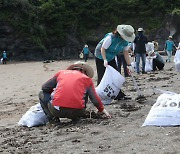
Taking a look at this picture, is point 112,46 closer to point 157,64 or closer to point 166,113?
point 166,113

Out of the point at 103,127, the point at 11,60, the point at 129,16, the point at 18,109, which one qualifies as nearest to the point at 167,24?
the point at 129,16

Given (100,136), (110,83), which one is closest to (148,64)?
(110,83)

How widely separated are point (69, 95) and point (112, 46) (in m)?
2.29

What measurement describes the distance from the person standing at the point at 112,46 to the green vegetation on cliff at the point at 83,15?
93.6 feet

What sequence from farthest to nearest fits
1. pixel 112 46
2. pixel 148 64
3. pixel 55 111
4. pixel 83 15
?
pixel 83 15 < pixel 148 64 < pixel 112 46 < pixel 55 111

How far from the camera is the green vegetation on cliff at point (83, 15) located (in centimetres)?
3706

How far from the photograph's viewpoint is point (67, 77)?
19.5ft

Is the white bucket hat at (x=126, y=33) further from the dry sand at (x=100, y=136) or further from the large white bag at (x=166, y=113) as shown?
the large white bag at (x=166, y=113)

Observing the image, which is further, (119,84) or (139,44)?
(139,44)

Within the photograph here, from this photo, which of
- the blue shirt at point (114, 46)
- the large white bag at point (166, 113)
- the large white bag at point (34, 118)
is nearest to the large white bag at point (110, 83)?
the blue shirt at point (114, 46)

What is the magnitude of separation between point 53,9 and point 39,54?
4378mm

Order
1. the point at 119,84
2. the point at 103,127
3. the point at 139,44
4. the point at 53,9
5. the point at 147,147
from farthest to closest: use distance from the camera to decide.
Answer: the point at 53,9 < the point at 139,44 < the point at 119,84 < the point at 103,127 < the point at 147,147

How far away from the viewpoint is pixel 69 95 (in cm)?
583

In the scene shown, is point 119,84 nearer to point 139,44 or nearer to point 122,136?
point 122,136
